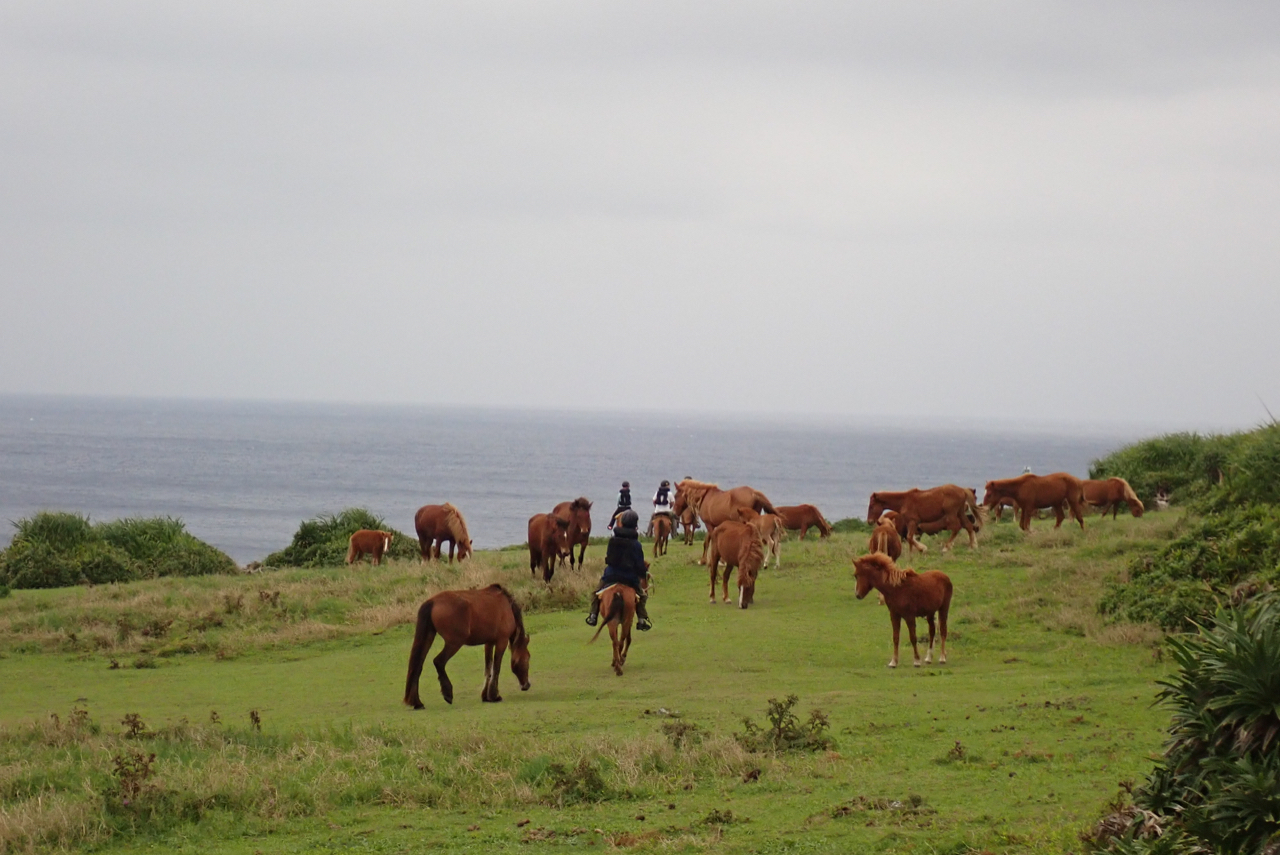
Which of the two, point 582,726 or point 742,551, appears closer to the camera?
point 582,726

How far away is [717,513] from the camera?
2638 cm

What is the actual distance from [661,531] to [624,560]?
12556mm

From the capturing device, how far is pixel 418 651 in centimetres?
1471

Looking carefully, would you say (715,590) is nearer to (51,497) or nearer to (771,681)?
(771,681)

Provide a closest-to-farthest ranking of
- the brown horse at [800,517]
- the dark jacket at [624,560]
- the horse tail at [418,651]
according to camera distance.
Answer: the horse tail at [418,651], the dark jacket at [624,560], the brown horse at [800,517]

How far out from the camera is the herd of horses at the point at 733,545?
49.8ft

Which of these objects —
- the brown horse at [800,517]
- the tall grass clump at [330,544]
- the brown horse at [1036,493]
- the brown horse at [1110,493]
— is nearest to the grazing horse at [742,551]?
the brown horse at [800,517]

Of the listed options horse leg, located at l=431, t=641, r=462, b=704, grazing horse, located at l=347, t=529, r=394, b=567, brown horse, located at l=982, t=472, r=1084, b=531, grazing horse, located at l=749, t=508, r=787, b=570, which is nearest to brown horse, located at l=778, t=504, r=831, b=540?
grazing horse, located at l=749, t=508, r=787, b=570

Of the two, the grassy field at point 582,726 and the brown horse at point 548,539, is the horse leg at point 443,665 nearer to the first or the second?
the grassy field at point 582,726

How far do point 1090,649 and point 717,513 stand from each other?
10585mm

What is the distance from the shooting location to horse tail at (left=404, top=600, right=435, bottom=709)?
14.7 m

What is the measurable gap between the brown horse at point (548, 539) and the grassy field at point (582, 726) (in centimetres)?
89

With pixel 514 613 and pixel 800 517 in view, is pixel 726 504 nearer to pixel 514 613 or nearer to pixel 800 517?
pixel 800 517

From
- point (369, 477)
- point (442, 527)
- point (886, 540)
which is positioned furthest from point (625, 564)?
point (369, 477)
